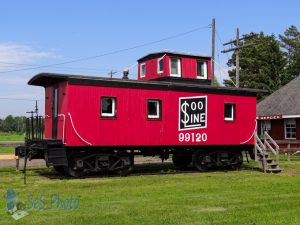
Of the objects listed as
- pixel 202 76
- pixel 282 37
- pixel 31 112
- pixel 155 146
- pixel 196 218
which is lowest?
pixel 196 218

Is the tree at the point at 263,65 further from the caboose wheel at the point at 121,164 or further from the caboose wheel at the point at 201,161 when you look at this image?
the caboose wheel at the point at 121,164

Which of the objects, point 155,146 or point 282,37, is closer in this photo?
point 155,146

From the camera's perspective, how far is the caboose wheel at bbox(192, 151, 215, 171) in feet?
63.5

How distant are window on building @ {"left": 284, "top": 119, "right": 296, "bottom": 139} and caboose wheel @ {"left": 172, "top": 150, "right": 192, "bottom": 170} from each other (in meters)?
14.3

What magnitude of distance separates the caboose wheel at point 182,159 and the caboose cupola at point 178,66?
3576 millimetres

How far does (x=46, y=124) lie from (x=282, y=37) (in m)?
66.5

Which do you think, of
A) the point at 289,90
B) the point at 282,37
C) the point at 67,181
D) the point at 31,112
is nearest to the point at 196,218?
the point at 67,181

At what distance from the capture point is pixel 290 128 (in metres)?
32.9

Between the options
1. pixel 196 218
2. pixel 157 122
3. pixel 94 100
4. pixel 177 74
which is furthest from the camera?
pixel 177 74

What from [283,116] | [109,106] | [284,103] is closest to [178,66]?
[109,106]

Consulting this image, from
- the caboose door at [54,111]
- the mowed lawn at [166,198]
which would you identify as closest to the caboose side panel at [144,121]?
the caboose door at [54,111]

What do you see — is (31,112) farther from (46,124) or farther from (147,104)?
(147,104)

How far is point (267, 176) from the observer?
17.3 meters

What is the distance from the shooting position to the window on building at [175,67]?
2177cm
